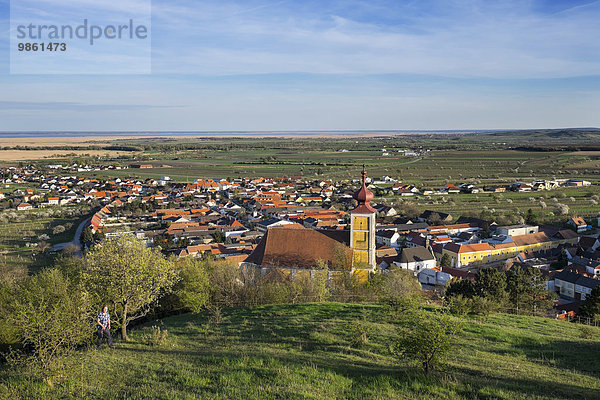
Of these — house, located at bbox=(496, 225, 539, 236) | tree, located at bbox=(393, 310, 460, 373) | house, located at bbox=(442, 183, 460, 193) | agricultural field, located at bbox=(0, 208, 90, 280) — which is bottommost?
agricultural field, located at bbox=(0, 208, 90, 280)

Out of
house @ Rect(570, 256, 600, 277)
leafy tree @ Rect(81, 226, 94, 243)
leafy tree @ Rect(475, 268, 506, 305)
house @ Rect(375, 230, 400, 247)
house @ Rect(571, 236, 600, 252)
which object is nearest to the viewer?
leafy tree @ Rect(475, 268, 506, 305)

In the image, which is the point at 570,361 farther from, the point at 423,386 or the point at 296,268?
the point at 296,268

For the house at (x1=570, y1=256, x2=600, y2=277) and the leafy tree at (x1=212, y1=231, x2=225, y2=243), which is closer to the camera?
the house at (x1=570, y1=256, x2=600, y2=277)

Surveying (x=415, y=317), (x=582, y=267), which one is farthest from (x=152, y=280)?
(x=582, y=267)

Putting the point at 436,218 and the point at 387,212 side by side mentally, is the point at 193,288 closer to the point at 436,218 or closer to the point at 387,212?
the point at 436,218

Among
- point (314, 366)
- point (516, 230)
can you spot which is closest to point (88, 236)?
point (314, 366)

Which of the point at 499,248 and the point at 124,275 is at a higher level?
the point at 124,275

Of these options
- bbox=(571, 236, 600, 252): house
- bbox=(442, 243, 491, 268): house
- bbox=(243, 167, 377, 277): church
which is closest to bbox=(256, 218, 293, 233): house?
bbox=(442, 243, 491, 268): house

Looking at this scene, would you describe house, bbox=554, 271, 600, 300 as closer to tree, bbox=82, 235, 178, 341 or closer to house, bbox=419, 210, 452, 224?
house, bbox=419, 210, 452, 224

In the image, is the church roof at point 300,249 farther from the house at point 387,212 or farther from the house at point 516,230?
the house at point 387,212
